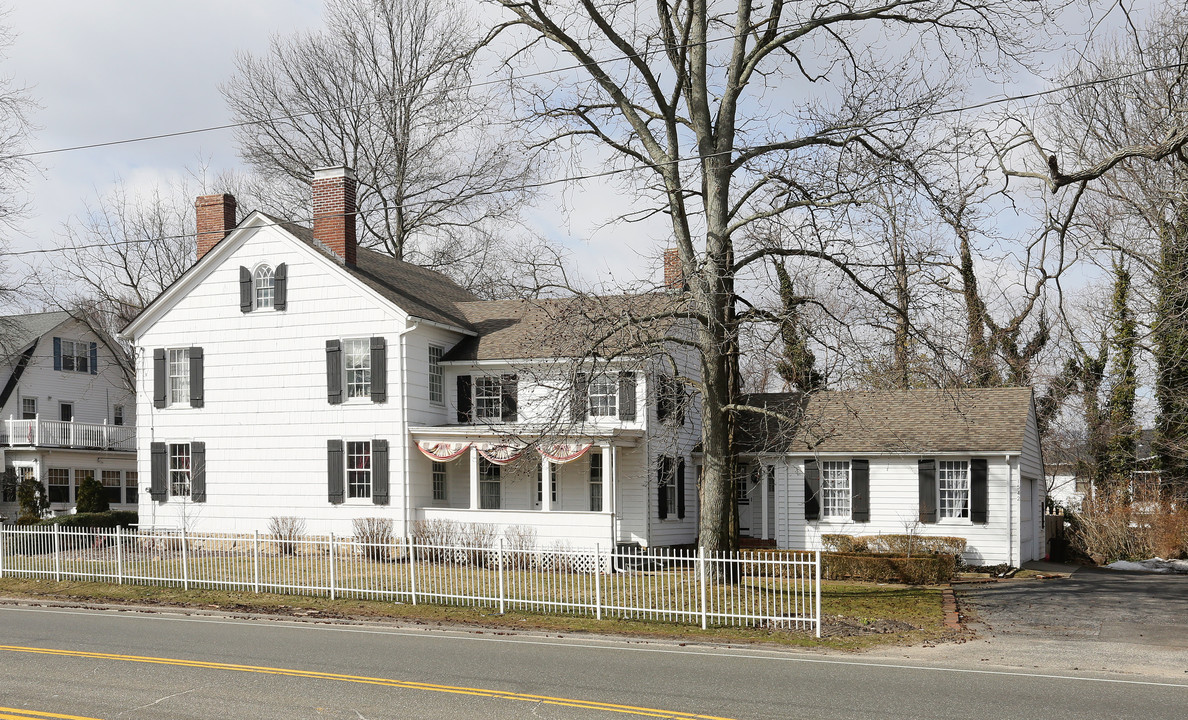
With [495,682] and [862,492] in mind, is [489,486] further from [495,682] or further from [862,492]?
[495,682]

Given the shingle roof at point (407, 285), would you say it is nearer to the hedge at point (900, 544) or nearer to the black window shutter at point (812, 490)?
the black window shutter at point (812, 490)

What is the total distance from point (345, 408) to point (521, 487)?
504cm

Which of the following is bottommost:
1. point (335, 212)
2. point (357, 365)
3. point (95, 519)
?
point (95, 519)

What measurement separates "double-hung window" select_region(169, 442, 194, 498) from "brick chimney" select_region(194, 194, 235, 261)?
5.53 m

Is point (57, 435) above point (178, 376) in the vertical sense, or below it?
below

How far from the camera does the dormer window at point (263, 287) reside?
92.7 feet

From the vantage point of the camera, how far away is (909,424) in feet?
88.7

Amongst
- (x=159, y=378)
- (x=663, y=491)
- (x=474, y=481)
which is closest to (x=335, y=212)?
(x=159, y=378)

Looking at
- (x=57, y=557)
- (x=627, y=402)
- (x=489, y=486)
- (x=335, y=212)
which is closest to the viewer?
(x=57, y=557)

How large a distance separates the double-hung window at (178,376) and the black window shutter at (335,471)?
4.97m

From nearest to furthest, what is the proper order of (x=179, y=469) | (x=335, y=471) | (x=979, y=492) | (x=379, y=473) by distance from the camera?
(x=979, y=492), (x=379, y=473), (x=335, y=471), (x=179, y=469)

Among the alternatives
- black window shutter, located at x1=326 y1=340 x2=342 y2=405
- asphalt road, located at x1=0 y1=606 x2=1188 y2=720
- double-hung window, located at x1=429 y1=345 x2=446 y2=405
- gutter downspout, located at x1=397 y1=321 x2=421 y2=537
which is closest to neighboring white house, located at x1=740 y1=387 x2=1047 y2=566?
double-hung window, located at x1=429 y1=345 x2=446 y2=405

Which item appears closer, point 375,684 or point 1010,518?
point 375,684

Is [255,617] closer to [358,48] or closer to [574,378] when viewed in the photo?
[574,378]
